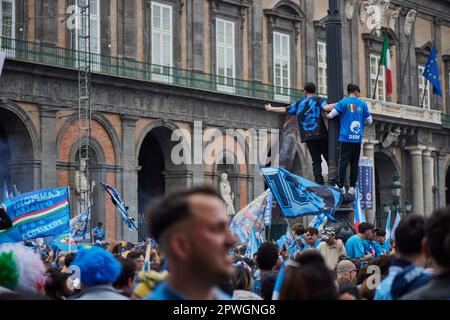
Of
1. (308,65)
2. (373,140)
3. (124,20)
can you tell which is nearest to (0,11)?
(124,20)

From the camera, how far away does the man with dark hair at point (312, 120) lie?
13.8m

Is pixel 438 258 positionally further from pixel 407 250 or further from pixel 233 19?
pixel 233 19

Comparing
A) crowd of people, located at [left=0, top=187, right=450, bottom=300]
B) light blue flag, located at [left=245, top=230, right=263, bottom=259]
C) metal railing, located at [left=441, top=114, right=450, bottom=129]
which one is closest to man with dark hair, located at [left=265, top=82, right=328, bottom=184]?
light blue flag, located at [left=245, top=230, right=263, bottom=259]

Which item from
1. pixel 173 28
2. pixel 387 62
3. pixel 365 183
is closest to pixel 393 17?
pixel 387 62

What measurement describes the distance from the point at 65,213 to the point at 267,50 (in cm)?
2549

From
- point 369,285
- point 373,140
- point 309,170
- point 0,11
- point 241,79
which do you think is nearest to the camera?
point 369,285

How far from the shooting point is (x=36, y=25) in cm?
3003

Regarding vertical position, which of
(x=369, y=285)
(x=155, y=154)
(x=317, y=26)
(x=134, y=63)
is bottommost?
(x=369, y=285)

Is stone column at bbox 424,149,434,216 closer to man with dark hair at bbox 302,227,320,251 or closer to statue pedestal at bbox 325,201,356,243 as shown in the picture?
statue pedestal at bbox 325,201,356,243

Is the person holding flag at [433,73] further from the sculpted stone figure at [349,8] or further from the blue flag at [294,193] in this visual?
the blue flag at [294,193]

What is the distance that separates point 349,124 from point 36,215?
4.49 metres

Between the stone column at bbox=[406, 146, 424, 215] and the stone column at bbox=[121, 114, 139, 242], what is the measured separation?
18160 millimetres

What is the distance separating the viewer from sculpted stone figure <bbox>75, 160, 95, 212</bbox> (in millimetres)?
28359

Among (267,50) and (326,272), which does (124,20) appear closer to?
(267,50)
